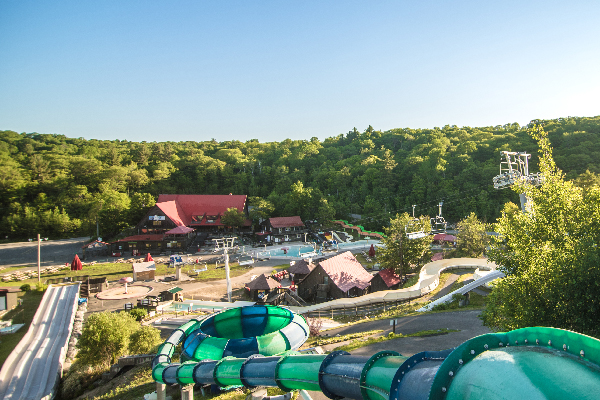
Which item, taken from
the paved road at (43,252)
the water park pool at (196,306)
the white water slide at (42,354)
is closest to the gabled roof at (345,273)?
the water park pool at (196,306)

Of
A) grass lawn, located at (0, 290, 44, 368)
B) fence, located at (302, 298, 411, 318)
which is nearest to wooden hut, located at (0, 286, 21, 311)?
grass lawn, located at (0, 290, 44, 368)

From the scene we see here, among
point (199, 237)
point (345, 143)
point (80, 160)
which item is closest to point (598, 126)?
point (345, 143)

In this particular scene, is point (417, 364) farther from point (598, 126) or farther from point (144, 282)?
point (598, 126)

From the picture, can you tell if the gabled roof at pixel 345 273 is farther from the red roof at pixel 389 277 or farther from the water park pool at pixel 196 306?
the water park pool at pixel 196 306

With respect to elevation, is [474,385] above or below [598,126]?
below

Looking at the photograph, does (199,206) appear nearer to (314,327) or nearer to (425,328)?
(314,327)

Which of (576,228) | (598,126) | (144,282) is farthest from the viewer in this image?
(598,126)

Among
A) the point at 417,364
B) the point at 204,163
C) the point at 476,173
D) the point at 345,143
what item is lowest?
the point at 417,364
